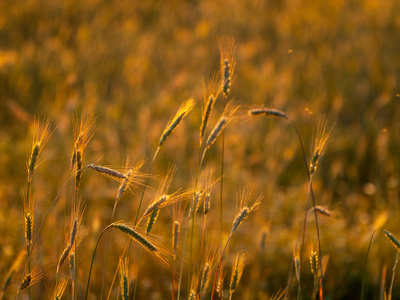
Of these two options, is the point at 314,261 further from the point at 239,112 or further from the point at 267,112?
the point at 239,112

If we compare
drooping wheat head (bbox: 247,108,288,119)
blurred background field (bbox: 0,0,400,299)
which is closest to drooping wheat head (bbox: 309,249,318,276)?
drooping wheat head (bbox: 247,108,288,119)

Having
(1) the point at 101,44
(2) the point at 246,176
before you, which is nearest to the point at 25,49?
(1) the point at 101,44

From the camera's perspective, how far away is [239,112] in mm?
1763

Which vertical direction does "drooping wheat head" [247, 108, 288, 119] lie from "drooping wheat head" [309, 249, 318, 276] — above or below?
above

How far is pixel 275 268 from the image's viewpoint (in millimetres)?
2883

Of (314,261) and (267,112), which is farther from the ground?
(267,112)

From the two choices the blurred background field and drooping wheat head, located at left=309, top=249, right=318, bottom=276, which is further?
the blurred background field

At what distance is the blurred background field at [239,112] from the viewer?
292 cm

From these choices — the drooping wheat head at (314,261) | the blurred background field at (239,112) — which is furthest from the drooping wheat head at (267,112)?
the blurred background field at (239,112)

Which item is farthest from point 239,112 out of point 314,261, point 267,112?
point 314,261

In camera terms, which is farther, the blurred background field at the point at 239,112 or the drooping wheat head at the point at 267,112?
the blurred background field at the point at 239,112

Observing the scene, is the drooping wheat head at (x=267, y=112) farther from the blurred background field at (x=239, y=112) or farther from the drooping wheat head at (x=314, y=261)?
the blurred background field at (x=239, y=112)

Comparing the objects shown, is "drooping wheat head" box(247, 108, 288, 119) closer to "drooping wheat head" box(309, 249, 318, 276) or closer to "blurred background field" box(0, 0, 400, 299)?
"drooping wheat head" box(309, 249, 318, 276)

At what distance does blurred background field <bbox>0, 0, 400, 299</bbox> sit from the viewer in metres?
2.92
